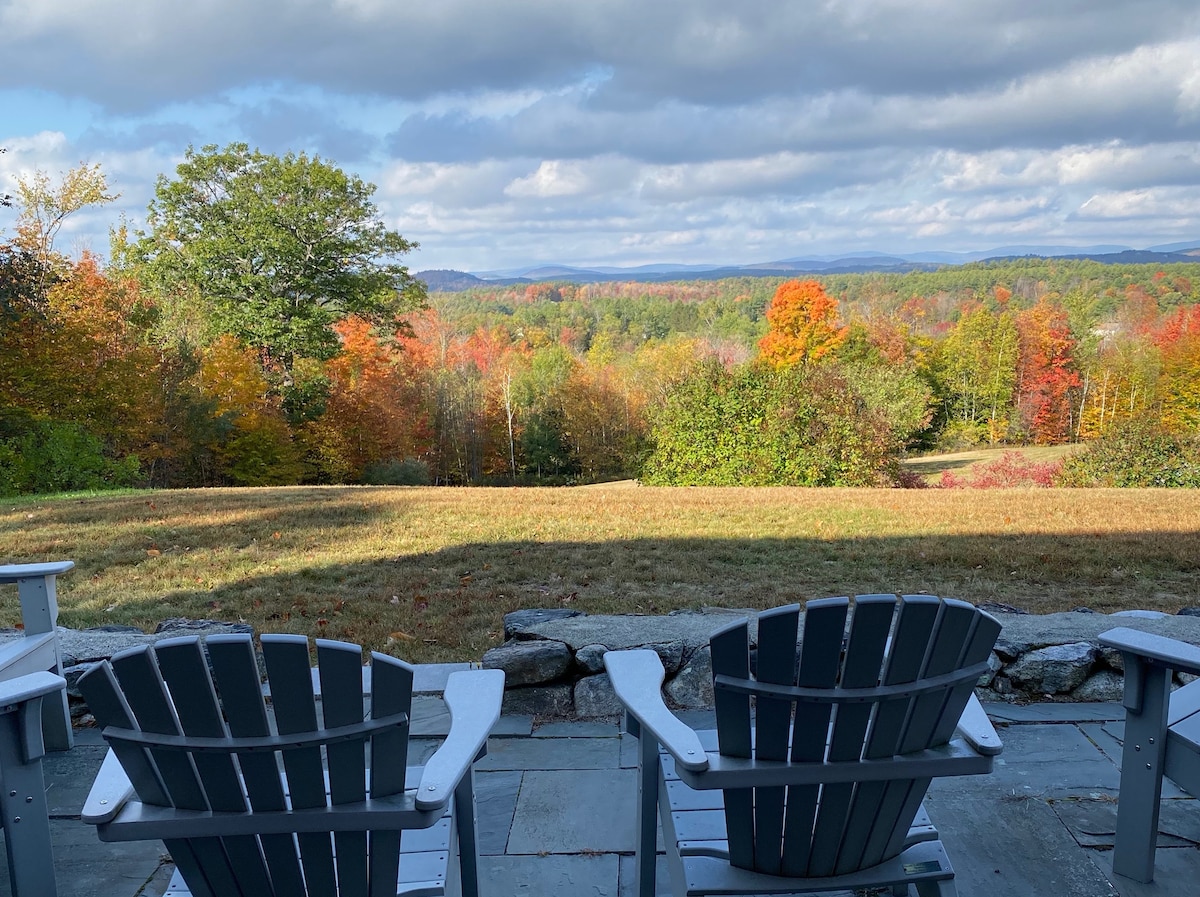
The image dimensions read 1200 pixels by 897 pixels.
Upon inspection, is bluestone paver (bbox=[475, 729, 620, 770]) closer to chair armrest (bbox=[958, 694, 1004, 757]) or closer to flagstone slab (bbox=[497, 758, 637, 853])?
flagstone slab (bbox=[497, 758, 637, 853])

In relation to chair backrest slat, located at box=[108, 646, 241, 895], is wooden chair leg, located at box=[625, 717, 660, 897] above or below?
below

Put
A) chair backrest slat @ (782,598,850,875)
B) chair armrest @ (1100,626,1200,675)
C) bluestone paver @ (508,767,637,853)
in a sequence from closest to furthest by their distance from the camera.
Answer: chair backrest slat @ (782,598,850,875), chair armrest @ (1100,626,1200,675), bluestone paver @ (508,767,637,853)

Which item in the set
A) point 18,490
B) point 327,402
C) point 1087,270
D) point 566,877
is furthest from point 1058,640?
point 1087,270

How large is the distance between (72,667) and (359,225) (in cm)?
2324

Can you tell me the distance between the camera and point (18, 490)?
1418cm

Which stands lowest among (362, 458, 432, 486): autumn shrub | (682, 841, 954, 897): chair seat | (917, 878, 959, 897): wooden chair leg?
(362, 458, 432, 486): autumn shrub

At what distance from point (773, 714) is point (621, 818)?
106cm

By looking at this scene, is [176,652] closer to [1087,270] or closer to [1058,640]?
[1058,640]

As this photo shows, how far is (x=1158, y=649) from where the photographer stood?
192cm

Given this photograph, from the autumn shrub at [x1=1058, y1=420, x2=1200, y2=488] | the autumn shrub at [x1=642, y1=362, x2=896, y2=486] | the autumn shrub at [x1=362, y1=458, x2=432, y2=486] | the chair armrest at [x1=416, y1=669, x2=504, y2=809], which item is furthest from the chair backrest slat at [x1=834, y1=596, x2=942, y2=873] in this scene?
the autumn shrub at [x1=362, y1=458, x2=432, y2=486]

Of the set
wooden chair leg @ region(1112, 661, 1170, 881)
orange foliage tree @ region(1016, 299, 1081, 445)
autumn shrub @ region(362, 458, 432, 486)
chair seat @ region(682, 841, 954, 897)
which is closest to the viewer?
chair seat @ region(682, 841, 954, 897)

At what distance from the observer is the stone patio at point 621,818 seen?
2.11 meters

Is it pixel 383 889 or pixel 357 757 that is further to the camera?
pixel 383 889

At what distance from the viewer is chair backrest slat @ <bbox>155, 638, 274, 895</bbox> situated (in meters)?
1.37
